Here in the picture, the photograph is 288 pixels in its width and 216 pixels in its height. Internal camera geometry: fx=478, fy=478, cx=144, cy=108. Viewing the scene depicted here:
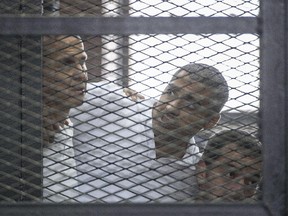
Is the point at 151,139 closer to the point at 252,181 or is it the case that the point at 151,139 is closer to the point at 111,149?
the point at 111,149

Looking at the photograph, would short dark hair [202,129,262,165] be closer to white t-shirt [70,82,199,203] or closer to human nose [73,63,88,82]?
white t-shirt [70,82,199,203]

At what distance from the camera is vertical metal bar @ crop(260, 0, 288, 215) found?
853mm

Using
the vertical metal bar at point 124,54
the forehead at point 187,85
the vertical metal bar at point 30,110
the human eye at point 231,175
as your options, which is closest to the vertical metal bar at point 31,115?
the vertical metal bar at point 30,110

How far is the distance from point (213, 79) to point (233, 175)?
0.19 metres

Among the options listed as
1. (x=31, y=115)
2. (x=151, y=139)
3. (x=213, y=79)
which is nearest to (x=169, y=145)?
(x=151, y=139)

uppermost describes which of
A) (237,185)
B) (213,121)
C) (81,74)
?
(81,74)

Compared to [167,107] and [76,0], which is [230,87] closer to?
[167,107]

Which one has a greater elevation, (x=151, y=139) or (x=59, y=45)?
(x=59, y=45)

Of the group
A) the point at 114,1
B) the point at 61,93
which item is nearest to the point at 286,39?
the point at 114,1

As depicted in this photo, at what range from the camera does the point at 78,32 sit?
871mm

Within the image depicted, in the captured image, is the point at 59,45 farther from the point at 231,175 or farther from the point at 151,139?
the point at 231,175

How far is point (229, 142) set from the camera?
0.94 meters

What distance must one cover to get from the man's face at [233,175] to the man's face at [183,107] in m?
0.08

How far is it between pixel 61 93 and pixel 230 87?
32 centimetres
